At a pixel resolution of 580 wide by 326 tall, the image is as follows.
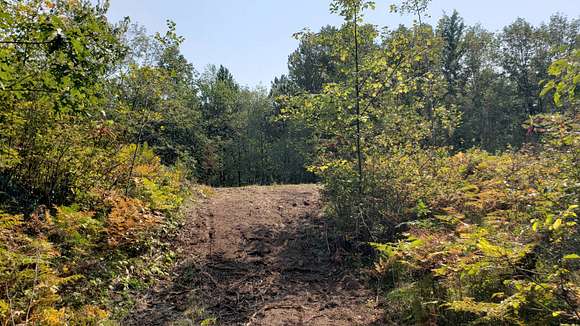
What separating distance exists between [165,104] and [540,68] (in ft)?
115

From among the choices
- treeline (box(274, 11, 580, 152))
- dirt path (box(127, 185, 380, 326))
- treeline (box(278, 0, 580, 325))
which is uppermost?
treeline (box(274, 11, 580, 152))

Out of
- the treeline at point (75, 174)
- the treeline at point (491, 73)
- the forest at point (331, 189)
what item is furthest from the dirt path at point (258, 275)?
the treeline at point (491, 73)

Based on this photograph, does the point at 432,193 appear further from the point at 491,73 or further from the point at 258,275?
the point at 491,73

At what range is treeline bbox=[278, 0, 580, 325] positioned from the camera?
365 centimetres

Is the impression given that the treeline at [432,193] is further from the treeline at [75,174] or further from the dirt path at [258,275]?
the treeline at [75,174]


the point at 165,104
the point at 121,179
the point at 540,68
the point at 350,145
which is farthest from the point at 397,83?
the point at 540,68

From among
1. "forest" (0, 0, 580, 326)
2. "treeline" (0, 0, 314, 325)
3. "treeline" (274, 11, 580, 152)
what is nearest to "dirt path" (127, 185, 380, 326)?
"forest" (0, 0, 580, 326)

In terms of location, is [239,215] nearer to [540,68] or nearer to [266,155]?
[266,155]

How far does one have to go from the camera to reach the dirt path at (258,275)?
5434 millimetres

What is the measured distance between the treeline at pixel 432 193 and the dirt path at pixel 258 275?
61 cm

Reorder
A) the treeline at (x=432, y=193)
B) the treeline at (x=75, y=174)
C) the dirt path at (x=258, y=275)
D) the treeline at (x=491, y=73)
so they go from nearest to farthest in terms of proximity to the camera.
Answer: the treeline at (x=432, y=193), the treeline at (x=75, y=174), the dirt path at (x=258, y=275), the treeline at (x=491, y=73)

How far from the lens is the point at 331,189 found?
8.02 meters

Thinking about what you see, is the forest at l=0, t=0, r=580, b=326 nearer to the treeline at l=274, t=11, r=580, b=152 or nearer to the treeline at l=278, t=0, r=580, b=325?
the treeline at l=278, t=0, r=580, b=325

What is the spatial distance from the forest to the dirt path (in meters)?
0.17
